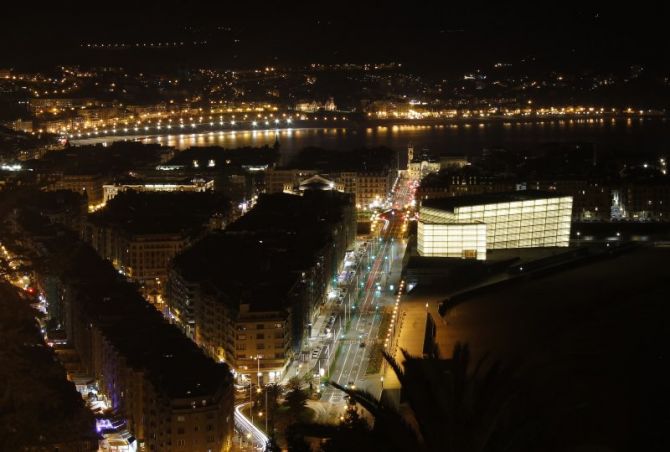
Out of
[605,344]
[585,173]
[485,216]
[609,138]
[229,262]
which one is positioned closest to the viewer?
[605,344]

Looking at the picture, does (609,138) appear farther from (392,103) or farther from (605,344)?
(605,344)

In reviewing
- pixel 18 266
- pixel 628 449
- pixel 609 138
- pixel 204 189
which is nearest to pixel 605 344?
pixel 628 449

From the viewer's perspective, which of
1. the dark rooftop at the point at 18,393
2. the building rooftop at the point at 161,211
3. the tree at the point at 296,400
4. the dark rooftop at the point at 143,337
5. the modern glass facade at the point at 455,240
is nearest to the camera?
the dark rooftop at the point at 18,393

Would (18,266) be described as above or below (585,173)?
above

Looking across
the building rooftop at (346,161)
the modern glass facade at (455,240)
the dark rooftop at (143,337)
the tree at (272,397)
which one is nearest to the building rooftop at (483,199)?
the modern glass facade at (455,240)

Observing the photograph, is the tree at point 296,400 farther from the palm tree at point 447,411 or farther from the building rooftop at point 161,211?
the building rooftop at point 161,211

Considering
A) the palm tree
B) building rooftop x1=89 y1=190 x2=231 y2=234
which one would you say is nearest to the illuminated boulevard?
building rooftop x1=89 y1=190 x2=231 y2=234

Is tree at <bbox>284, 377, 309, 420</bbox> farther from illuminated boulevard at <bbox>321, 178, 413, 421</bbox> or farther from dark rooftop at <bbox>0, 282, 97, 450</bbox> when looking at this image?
dark rooftop at <bbox>0, 282, 97, 450</bbox>

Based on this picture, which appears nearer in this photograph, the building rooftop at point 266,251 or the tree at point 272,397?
the tree at point 272,397
